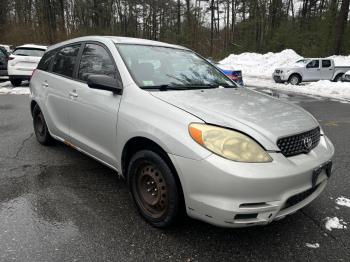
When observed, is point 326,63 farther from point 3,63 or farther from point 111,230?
point 111,230

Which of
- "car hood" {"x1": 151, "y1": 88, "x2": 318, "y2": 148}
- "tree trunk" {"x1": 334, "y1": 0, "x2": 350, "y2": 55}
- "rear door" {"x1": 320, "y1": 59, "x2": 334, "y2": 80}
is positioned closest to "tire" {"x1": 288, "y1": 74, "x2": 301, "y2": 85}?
"rear door" {"x1": 320, "y1": 59, "x2": 334, "y2": 80}

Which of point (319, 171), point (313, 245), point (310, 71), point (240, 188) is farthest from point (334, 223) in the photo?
point (310, 71)

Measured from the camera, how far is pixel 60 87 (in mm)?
4492

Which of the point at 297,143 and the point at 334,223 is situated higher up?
the point at 297,143

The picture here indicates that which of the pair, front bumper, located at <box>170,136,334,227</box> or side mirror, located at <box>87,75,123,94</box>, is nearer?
front bumper, located at <box>170,136,334,227</box>

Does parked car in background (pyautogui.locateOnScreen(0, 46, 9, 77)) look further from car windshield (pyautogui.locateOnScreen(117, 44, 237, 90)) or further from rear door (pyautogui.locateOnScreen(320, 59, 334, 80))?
rear door (pyautogui.locateOnScreen(320, 59, 334, 80))

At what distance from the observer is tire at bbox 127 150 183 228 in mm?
2844

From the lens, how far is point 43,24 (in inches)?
1403

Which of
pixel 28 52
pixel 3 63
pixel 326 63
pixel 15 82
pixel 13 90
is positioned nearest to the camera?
pixel 13 90

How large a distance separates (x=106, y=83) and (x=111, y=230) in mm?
1384

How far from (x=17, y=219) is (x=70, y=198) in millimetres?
597

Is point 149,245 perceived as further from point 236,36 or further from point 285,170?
point 236,36

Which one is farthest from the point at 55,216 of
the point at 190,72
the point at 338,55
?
the point at 338,55

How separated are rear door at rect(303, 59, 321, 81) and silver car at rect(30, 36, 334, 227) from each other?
55.1 ft
